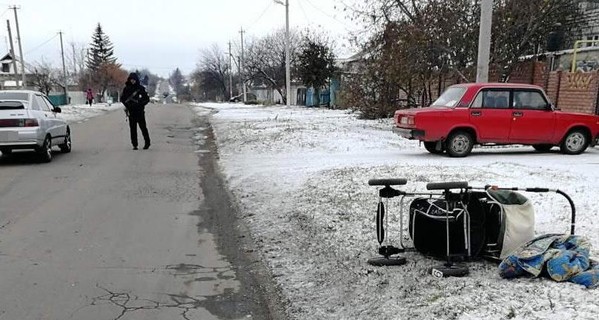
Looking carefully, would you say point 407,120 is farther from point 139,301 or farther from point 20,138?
point 20,138

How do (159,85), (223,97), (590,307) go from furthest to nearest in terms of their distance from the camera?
(159,85) → (223,97) → (590,307)

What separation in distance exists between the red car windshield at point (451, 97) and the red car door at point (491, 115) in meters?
0.37

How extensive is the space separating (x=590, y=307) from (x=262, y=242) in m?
3.55

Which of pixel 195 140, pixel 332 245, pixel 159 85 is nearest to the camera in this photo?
pixel 332 245

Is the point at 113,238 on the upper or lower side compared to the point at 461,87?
lower

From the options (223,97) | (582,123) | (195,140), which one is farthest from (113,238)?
(223,97)

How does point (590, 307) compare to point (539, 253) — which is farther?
point (539, 253)

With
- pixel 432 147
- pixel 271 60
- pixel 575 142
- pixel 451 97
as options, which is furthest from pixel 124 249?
pixel 271 60

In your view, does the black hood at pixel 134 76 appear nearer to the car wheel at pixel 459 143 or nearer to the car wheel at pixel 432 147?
the car wheel at pixel 432 147

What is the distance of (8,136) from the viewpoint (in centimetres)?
1136

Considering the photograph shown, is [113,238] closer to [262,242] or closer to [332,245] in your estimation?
[262,242]

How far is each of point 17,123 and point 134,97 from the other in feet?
10.2

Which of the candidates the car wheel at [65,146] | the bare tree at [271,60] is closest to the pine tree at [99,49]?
the bare tree at [271,60]

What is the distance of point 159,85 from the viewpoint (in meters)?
186
